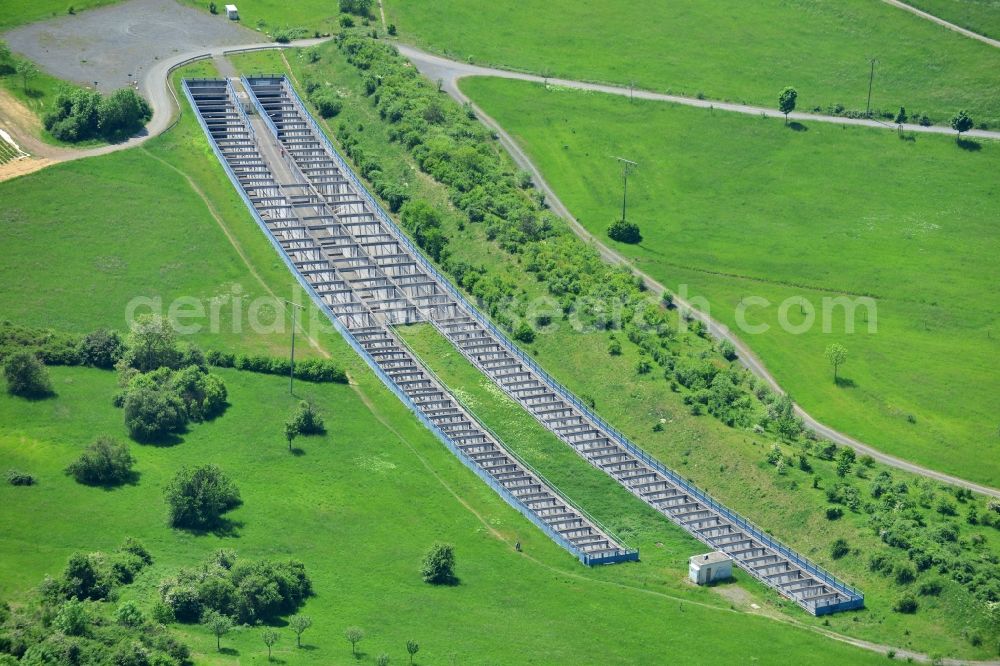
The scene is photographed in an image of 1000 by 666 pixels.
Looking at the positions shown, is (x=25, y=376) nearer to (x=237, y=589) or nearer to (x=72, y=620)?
(x=237, y=589)

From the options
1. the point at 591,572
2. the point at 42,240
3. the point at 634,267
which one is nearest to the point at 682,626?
the point at 591,572

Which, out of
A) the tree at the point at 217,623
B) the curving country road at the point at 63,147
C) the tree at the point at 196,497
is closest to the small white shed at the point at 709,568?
the tree at the point at 217,623

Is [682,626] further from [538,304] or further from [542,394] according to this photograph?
[538,304]

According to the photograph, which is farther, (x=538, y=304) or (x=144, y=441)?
(x=538, y=304)

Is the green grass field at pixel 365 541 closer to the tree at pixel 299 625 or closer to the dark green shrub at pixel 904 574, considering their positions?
the tree at pixel 299 625

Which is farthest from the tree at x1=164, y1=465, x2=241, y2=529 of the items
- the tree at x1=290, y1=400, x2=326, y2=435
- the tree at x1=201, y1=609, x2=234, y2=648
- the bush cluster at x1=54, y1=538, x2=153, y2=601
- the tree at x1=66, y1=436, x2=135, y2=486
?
the tree at x1=201, y1=609, x2=234, y2=648

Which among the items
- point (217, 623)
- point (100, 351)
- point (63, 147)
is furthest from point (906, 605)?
point (63, 147)
